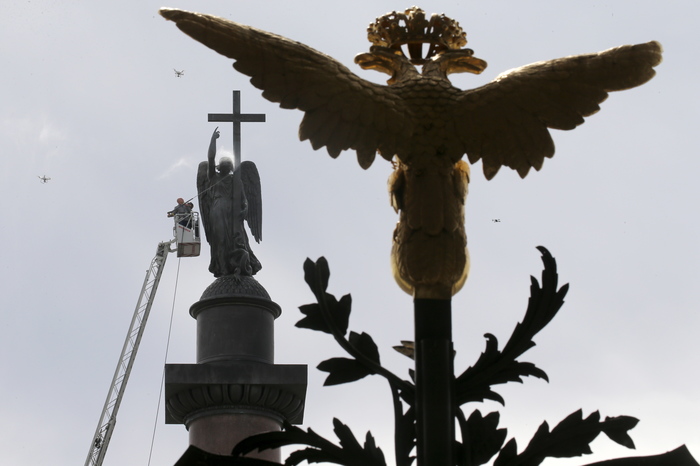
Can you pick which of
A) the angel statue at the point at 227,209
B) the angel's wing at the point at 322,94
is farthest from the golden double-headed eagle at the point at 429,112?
the angel statue at the point at 227,209

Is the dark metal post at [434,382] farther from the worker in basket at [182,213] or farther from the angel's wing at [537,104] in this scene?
the worker in basket at [182,213]

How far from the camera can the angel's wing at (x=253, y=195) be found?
16578mm

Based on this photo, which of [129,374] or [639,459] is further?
[129,374]

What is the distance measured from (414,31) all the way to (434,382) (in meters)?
1.21

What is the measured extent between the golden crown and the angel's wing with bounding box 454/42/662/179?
0.25m

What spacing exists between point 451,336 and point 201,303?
10612 millimetres

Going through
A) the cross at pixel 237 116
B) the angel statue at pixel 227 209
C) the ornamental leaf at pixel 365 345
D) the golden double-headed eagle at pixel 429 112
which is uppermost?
the cross at pixel 237 116

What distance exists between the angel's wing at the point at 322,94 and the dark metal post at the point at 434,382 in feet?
1.69

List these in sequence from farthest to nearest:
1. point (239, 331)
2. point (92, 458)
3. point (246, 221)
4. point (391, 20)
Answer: point (92, 458) → point (246, 221) → point (239, 331) → point (391, 20)

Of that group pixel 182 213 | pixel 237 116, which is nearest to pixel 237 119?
pixel 237 116

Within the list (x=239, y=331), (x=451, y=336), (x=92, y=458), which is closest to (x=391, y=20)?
(x=451, y=336)

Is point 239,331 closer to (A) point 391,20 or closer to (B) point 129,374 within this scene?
(A) point 391,20

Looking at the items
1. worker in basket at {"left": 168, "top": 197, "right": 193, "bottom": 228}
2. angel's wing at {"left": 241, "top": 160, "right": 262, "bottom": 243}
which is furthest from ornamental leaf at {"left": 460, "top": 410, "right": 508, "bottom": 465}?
worker in basket at {"left": 168, "top": 197, "right": 193, "bottom": 228}

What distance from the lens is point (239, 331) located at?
14.3 m
